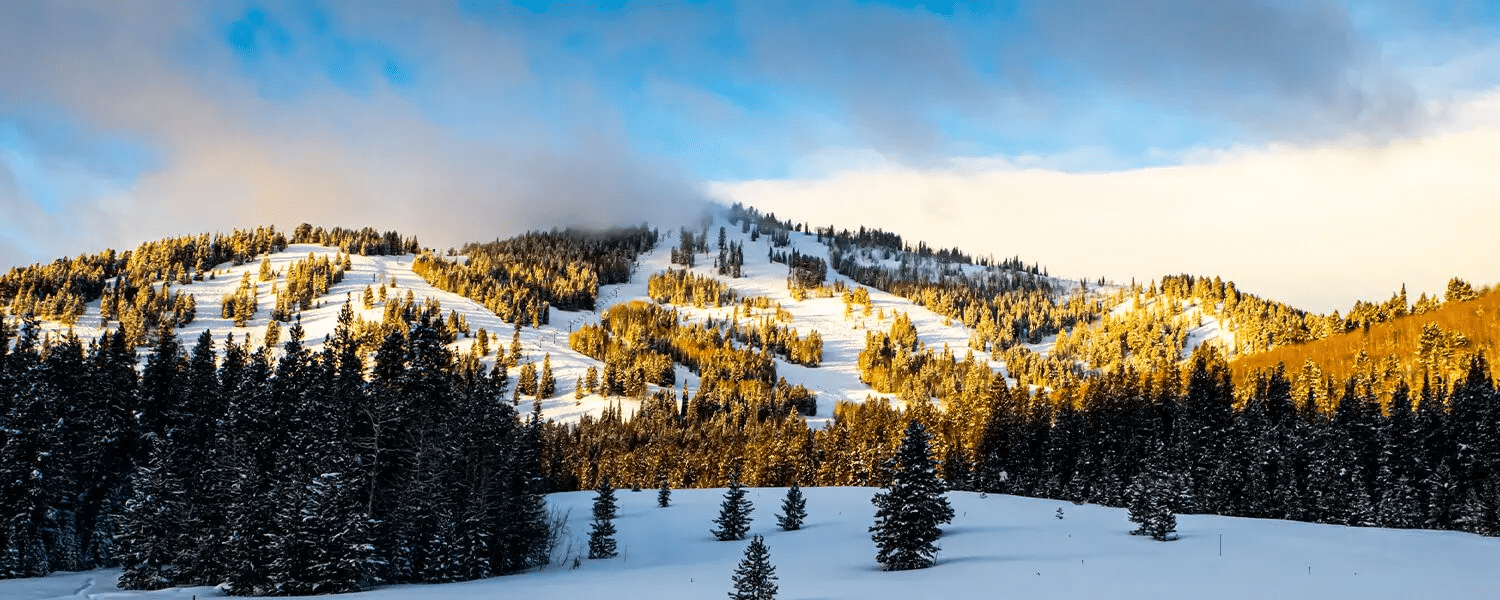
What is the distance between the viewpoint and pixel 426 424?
1781 inches

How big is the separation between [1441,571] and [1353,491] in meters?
46.9

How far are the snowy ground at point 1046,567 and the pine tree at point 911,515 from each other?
3.78 ft

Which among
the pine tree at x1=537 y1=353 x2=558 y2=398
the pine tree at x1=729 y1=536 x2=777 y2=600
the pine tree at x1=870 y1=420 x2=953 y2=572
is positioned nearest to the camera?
the pine tree at x1=729 y1=536 x2=777 y2=600

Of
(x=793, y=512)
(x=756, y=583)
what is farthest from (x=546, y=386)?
(x=756, y=583)

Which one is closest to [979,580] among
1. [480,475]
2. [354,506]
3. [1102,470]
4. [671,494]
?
[354,506]

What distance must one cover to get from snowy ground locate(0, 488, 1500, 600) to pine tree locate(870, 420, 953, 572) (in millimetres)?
1151

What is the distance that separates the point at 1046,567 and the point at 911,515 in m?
6.39

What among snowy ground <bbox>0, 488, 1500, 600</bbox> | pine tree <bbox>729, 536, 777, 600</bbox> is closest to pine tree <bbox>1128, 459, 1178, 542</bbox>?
snowy ground <bbox>0, 488, 1500, 600</bbox>

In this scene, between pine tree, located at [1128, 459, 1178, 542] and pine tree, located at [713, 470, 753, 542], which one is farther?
pine tree, located at [713, 470, 753, 542]

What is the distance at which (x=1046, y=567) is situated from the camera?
34250mm

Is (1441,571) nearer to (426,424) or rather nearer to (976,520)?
(976,520)

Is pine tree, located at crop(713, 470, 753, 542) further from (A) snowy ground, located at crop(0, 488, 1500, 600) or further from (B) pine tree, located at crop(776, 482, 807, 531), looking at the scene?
(B) pine tree, located at crop(776, 482, 807, 531)

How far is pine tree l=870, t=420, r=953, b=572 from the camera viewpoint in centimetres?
3847

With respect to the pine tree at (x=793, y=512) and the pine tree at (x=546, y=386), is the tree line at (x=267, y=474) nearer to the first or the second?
the pine tree at (x=793, y=512)
